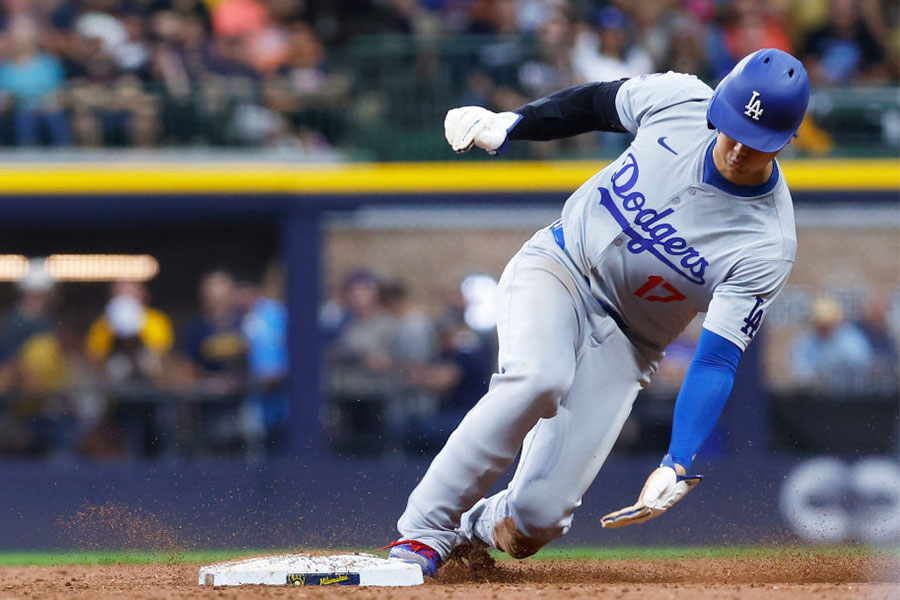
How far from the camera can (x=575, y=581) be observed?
527 cm

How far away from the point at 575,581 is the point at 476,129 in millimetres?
1823

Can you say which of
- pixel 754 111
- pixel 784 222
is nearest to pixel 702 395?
pixel 784 222

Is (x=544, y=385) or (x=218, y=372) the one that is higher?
(x=218, y=372)

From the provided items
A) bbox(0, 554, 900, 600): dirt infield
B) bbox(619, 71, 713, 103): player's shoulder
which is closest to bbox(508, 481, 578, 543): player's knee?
bbox(0, 554, 900, 600): dirt infield

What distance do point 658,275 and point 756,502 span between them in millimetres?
4721

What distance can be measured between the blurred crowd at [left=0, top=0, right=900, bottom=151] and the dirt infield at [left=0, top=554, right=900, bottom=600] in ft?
16.3

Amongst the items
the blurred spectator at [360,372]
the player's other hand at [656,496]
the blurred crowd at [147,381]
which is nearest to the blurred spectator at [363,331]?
the blurred spectator at [360,372]

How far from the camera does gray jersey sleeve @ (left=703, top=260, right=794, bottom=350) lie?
443 cm

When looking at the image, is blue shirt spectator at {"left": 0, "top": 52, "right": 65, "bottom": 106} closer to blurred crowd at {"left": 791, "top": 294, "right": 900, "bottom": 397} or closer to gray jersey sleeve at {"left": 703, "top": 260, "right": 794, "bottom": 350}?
blurred crowd at {"left": 791, "top": 294, "right": 900, "bottom": 397}

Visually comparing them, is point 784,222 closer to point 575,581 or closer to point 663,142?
point 663,142

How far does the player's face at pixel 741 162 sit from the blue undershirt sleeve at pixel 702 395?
0.53m

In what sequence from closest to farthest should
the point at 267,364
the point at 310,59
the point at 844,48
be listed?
the point at 267,364 → the point at 310,59 → the point at 844,48

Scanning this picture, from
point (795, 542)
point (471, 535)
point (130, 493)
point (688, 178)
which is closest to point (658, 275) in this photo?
point (688, 178)

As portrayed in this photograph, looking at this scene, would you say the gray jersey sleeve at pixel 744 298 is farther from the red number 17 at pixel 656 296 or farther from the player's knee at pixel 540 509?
the player's knee at pixel 540 509
